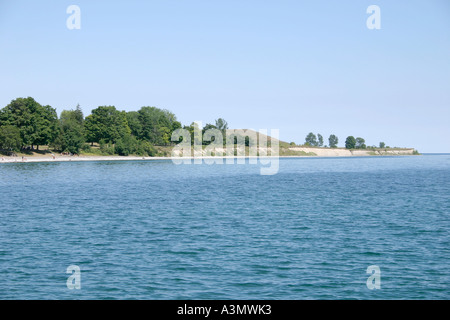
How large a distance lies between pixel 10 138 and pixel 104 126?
50493 millimetres

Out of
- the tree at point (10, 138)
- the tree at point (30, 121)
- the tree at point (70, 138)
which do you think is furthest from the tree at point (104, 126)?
the tree at point (10, 138)

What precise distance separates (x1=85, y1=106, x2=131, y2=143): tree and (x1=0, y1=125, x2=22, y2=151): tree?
43.6 metres

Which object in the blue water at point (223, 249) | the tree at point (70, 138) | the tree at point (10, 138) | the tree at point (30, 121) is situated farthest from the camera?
the tree at point (70, 138)

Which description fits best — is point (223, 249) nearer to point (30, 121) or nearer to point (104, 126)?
point (30, 121)

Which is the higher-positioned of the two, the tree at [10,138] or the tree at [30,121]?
the tree at [30,121]

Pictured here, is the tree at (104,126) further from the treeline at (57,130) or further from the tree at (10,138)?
the tree at (10,138)

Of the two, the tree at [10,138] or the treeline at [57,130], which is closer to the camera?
the tree at [10,138]

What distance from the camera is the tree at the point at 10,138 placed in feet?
460

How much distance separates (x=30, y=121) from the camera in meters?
154

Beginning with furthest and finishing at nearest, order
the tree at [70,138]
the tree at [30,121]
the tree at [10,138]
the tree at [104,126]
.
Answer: the tree at [104,126], the tree at [70,138], the tree at [30,121], the tree at [10,138]

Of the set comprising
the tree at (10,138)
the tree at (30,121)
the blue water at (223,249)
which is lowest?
the blue water at (223,249)

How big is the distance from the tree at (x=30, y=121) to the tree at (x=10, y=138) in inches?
206

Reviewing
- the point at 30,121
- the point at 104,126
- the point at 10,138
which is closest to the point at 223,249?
the point at 10,138
